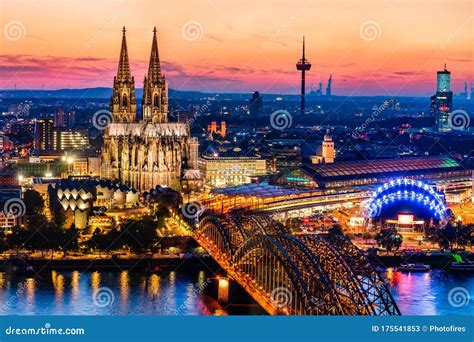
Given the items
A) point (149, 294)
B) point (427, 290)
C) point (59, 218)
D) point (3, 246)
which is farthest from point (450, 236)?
point (3, 246)

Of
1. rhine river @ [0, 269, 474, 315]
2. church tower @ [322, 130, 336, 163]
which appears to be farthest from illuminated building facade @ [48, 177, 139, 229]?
church tower @ [322, 130, 336, 163]

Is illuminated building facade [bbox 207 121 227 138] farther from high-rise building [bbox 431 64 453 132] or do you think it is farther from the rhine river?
the rhine river

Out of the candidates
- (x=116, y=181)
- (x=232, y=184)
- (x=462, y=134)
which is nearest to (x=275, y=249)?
(x=116, y=181)

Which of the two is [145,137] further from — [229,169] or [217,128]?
[217,128]

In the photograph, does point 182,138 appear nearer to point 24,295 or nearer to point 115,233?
point 115,233

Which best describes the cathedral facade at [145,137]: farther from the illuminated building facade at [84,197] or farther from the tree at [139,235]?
the tree at [139,235]

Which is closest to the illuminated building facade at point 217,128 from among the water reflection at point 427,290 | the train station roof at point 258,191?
the train station roof at point 258,191
